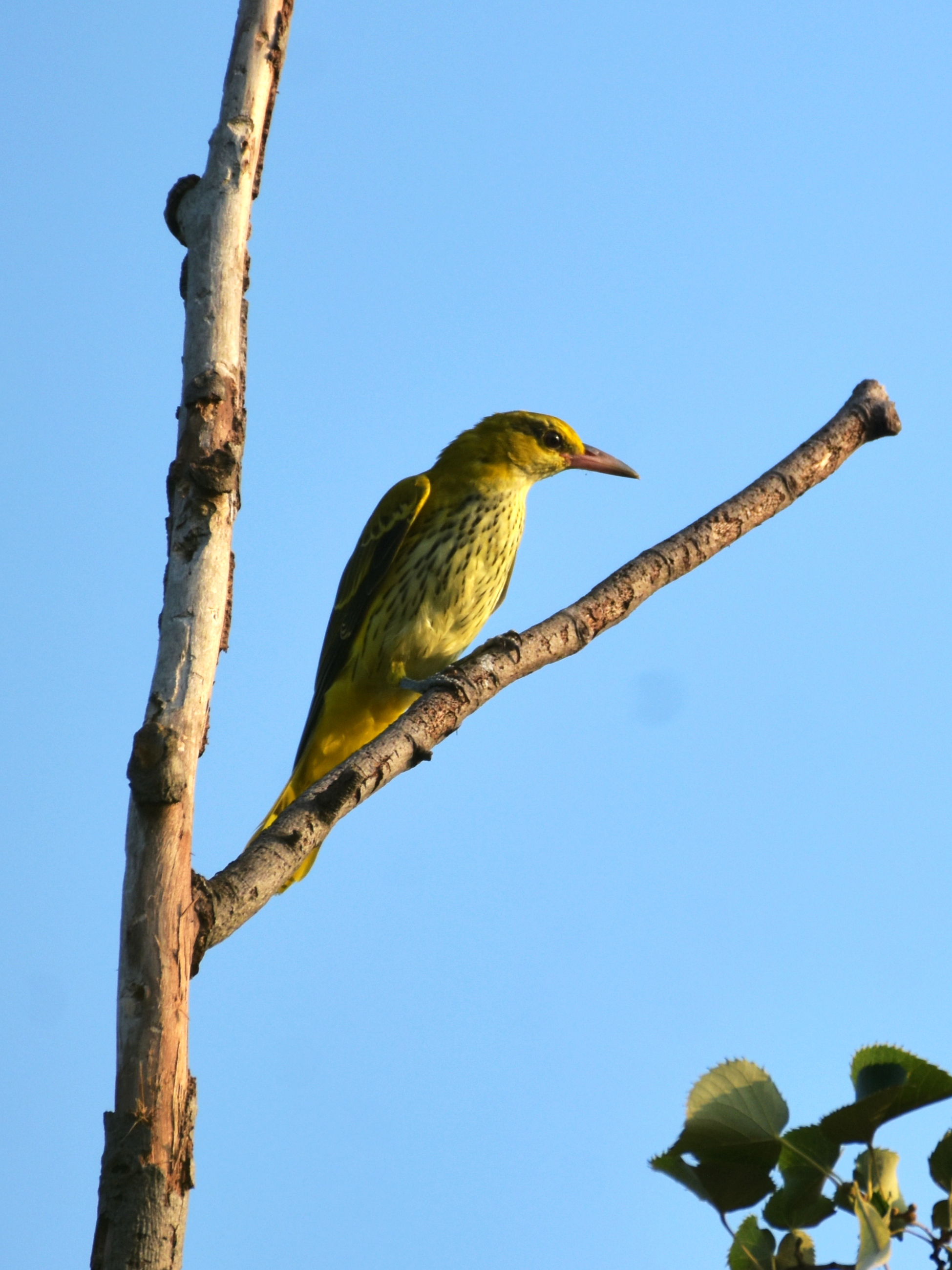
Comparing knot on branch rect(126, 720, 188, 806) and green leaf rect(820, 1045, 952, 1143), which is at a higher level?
knot on branch rect(126, 720, 188, 806)

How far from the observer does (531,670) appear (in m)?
3.37

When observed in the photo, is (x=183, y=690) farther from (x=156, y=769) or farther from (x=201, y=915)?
(x=201, y=915)

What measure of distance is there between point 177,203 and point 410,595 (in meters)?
2.52

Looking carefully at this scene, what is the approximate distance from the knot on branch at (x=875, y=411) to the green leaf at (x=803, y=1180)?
8.30 feet

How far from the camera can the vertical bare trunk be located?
1942 millimetres

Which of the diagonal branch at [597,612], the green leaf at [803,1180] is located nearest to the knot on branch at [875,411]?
the diagonal branch at [597,612]

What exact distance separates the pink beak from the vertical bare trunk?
3269mm

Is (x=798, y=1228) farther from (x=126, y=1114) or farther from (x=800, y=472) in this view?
(x=800, y=472)

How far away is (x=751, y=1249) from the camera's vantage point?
137 cm

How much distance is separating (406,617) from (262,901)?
2760 millimetres

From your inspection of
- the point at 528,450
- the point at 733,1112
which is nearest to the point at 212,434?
the point at 733,1112

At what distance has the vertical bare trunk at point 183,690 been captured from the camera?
1.94m

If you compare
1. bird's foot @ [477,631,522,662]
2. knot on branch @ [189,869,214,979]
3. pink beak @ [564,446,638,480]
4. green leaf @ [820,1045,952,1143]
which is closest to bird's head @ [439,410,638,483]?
pink beak @ [564,446,638,480]

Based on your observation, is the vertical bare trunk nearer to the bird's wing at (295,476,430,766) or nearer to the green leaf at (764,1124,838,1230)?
the green leaf at (764,1124,838,1230)
